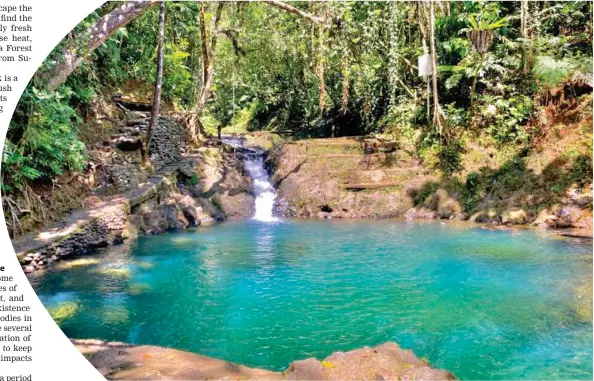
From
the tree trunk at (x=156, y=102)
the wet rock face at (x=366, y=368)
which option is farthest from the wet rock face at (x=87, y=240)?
the wet rock face at (x=366, y=368)

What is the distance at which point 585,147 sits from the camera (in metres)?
11.0

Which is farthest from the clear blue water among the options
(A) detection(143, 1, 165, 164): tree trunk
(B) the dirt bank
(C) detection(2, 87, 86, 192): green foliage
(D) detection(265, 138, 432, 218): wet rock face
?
(A) detection(143, 1, 165, 164): tree trunk

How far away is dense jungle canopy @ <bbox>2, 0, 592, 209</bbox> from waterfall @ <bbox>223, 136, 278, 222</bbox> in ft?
6.64

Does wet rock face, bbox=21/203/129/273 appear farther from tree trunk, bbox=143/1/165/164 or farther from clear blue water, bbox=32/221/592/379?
tree trunk, bbox=143/1/165/164

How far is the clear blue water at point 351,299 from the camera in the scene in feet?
15.6

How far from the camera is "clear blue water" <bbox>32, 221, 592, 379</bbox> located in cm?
476

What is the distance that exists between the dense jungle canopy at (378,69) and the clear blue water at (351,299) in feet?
10.5

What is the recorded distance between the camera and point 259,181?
1554 cm

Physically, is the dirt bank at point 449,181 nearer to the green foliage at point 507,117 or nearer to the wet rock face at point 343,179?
the wet rock face at point 343,179

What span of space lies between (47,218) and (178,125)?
6715mm

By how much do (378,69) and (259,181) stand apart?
239 inches

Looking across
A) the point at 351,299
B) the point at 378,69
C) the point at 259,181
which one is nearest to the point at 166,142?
the point at 259,181

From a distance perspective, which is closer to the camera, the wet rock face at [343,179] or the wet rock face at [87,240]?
the wet rock face at [87,240]

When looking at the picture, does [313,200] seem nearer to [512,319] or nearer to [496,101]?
[496,101]
